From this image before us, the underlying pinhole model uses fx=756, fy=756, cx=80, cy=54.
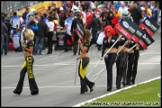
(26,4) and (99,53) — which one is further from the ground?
(26,4)

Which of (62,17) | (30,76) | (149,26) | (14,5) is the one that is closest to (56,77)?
(149,26)

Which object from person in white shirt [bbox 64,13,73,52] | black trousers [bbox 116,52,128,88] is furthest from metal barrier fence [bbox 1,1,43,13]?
black trousers [bbox 116,52,128,88]

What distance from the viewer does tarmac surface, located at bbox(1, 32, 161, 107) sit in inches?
713

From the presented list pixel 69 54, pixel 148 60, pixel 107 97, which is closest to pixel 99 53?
pixel 69 54

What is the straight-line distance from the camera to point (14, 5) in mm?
39625

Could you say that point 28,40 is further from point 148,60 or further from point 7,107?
point 148,60

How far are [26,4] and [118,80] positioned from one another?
21920 mm

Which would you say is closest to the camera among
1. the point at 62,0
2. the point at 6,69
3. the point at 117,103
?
the point at 117,103

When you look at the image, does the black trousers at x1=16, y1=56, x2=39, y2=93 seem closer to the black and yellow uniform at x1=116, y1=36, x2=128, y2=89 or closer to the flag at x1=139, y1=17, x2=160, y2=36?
the black and yellow uniform at x1=116, y1=36, x2=128, y2=89

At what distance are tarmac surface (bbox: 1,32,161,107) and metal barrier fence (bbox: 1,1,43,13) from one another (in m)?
6.12

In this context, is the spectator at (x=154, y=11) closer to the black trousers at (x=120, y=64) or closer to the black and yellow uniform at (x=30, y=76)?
the black trousers at (x=120, y=64)

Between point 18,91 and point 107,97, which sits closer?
point 107,97

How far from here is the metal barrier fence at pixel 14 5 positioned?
3847 cm

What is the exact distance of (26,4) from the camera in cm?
4106
